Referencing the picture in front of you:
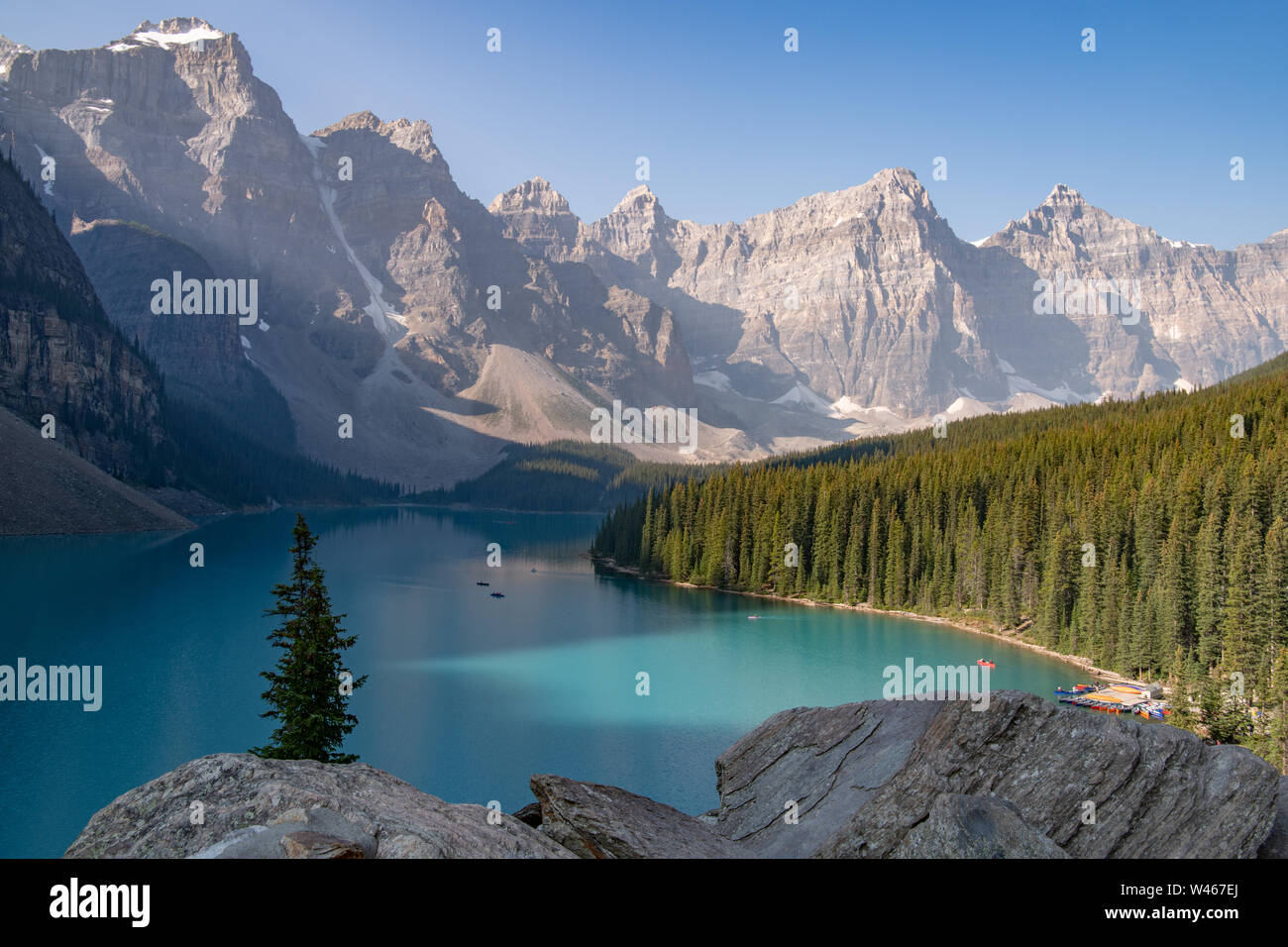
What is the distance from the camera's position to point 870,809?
11.5m

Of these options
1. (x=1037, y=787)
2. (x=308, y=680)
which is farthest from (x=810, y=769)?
(x=308, y=680)

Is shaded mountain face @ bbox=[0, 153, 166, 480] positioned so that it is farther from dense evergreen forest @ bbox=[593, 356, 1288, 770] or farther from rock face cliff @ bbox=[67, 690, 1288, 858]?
rock face cliff @ bbox=[67, 690, 1288, 858]

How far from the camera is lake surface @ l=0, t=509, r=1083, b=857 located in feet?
125

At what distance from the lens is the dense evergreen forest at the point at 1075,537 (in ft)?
160

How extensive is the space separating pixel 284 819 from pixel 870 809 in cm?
748

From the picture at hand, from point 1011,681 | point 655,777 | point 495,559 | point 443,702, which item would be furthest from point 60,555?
point 1011,681

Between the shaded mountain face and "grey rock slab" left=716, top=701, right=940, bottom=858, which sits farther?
the shaded mountain face

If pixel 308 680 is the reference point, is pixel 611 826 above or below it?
above

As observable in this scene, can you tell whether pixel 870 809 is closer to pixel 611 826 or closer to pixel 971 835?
pixel 971 835

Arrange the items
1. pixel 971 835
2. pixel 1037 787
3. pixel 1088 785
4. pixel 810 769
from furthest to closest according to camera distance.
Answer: pixel 810 769 < pixel 1037 787 < pixel 1088 785 < pixel 971 835

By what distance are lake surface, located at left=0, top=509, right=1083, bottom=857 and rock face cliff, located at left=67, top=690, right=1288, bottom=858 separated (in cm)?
→ 2319

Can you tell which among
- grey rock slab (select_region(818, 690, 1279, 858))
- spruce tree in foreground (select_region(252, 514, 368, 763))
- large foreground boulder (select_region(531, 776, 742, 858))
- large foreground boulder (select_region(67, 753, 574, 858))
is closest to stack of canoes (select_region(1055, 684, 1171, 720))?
grey rock slab (select_region(818, 690, 1279, 858))

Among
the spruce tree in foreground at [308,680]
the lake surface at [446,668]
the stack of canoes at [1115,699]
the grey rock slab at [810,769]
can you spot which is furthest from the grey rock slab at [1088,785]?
the stack of canoes at [1115,699]

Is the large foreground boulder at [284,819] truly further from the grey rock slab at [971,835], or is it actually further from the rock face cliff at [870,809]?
the grey rock slab at [971,835]
